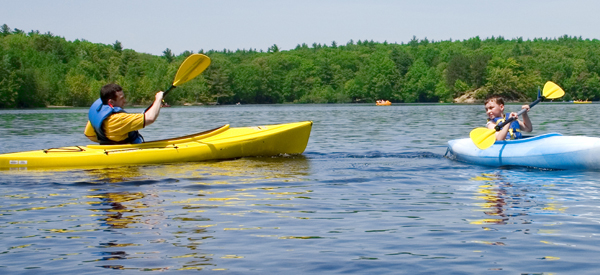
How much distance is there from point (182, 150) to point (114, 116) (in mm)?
1098

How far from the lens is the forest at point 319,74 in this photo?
82.0m

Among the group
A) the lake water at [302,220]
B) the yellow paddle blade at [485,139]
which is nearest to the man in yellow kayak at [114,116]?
the lake water at [302,220]

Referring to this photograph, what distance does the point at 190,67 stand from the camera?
1066 centimetres

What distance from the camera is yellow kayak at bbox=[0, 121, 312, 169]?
30.3 feet

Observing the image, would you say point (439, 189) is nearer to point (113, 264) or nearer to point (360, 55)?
point (113, 264)

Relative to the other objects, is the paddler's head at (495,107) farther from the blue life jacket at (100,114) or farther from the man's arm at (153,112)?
the blue life jacket at (100,114)

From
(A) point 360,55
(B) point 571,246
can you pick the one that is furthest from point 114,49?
(B) point 571,246

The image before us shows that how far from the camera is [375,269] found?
4035mm

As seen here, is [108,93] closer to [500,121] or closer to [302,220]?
[302,220]

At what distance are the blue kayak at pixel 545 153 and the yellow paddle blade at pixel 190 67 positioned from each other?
445 cm

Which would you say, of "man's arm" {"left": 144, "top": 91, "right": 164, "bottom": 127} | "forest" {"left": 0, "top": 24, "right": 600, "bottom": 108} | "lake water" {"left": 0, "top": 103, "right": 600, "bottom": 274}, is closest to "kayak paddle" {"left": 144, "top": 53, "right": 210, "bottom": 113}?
"man's arm" {"left": 144, "top": 91, "right": 164, "bottom": 127}

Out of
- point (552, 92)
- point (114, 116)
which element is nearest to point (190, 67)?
point (114, 116)

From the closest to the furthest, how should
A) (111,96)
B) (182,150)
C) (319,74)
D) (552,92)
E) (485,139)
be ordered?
(485,139) → (552,92) → (111,96) → (182,150) → (319,74)

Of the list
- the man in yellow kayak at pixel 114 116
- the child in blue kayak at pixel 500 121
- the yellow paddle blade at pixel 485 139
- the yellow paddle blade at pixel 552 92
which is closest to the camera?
the yellow paddle blade at pixel 485 139
